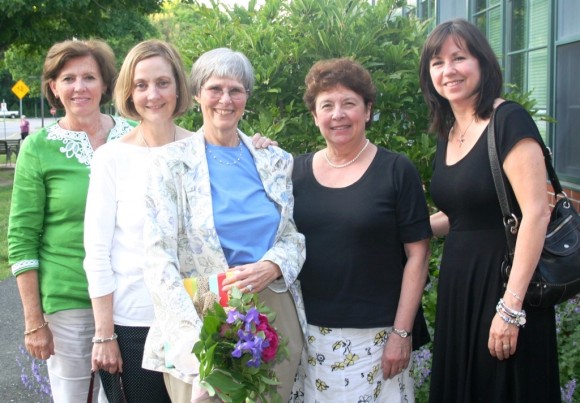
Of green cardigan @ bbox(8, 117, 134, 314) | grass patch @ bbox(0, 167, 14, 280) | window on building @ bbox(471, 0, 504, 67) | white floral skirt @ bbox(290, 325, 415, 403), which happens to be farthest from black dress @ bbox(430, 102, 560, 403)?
grass patch @ bbox(0, 167, 14, 280)

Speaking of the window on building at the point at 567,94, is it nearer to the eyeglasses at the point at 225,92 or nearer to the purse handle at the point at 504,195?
the purse handle at the point at 504,195

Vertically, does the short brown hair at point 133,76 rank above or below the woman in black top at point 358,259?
above

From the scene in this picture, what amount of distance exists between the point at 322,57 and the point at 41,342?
2412 mm

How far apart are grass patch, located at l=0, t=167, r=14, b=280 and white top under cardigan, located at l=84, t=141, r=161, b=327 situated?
7.36 meters

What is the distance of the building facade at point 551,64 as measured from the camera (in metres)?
5.66

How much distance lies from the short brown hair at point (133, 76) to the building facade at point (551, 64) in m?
2.28

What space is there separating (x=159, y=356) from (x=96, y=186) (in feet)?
2.58

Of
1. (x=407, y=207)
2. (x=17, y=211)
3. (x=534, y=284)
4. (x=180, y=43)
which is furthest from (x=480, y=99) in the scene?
(x=180, y=43)

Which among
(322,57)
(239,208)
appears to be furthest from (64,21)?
(239,208)

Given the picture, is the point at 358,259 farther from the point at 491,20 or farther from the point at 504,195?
the point at 491,20

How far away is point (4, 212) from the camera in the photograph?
→ 15430mm

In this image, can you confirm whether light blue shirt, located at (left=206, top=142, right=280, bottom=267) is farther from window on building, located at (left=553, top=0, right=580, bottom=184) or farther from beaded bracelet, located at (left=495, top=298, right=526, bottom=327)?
window on building, located at (left=553, top=0, right=580, bottom=184)

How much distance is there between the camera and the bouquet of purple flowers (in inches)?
103

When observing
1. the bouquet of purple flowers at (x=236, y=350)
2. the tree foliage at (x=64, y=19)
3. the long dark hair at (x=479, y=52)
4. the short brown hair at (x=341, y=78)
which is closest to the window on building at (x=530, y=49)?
the long dark hair at (x=479, y=52)
